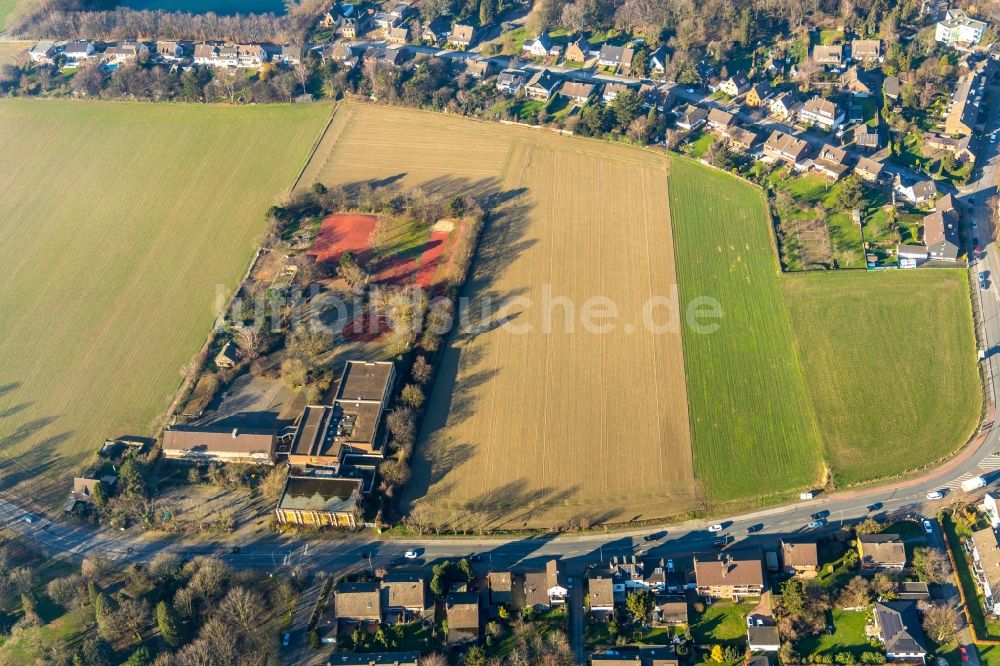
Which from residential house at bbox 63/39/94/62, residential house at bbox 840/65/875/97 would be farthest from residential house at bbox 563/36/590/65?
residential house at bbox 63/39/94/62

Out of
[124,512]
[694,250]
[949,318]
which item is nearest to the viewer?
[124,512]

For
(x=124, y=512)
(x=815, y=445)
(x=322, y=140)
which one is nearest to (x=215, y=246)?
(x=322, y=140)

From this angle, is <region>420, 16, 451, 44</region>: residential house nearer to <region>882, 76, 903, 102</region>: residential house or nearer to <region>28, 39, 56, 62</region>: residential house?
<region>28, 39, 56, 62</region>: residential house

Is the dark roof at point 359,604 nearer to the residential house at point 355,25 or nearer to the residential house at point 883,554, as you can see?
the residential house at point 883,554

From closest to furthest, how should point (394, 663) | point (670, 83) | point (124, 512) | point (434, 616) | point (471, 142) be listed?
point (394, 663)
point (434, 616)
point (124, 512)
point (471, 142)
point (670, 83)

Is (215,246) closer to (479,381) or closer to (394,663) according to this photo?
(479,381)

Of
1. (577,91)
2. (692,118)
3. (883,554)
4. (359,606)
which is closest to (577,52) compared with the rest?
(577,91)

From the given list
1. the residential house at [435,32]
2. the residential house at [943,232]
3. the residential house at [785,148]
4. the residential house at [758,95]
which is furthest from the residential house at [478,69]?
the residential house at [943,232]
